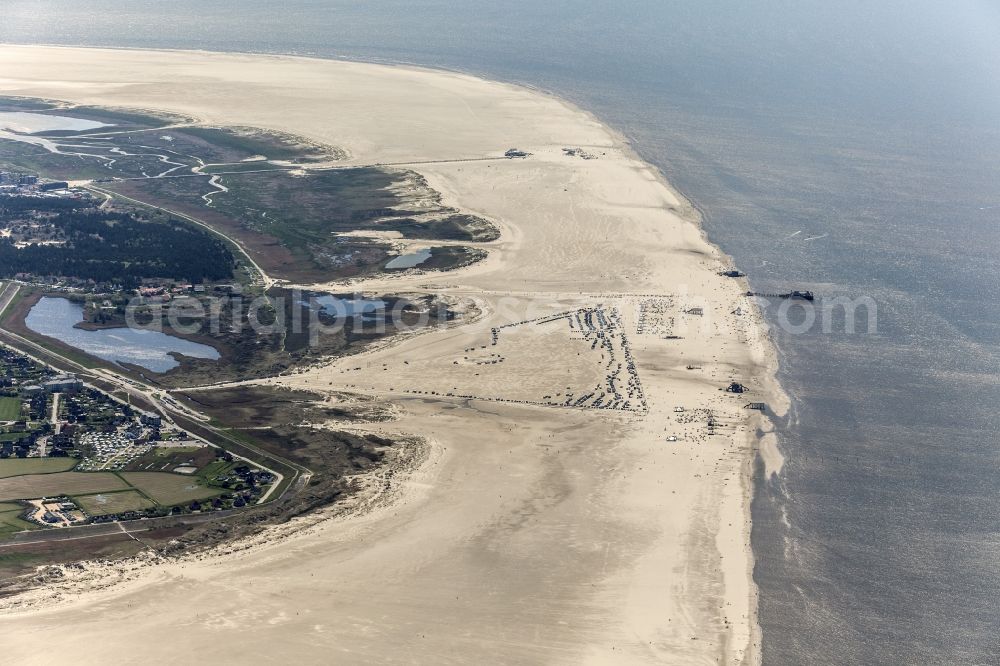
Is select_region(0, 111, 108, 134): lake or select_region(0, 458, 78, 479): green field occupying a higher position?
select_region(0, 111, 108, 134): lake

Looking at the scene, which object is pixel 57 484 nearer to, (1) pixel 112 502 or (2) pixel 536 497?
(1) pixel 112 502

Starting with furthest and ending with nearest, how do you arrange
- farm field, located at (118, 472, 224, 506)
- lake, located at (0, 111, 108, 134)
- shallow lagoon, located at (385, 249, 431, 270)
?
lake, located at (0, 111, 108, 134)
shallow lagoon, located at (385, 249, 431, 270)
farm field, located at (118, 472, 224, 506)

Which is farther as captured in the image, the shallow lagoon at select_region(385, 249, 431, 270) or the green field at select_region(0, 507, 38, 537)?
the shallow lagoon at select_region(385, 249, 431, 270)

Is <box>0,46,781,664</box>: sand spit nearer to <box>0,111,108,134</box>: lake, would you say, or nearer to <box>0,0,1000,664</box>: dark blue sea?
<box>0,0,1000,664</box>: dark blue sea

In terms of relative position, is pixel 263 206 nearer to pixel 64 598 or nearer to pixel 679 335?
pixel 679 335

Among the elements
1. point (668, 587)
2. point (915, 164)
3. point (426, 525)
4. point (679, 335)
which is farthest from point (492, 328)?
point (915, 164)

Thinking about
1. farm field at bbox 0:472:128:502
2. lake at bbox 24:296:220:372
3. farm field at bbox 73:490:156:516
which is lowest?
farm field at bbox 73:490:156:516

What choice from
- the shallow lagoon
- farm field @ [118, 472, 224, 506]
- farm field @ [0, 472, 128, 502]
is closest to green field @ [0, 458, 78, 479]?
farm field @ [0, 472, 128, 502]

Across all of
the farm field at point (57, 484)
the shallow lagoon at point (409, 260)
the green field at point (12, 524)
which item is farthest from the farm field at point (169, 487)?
the shallow lagoon at point (409, 260)
